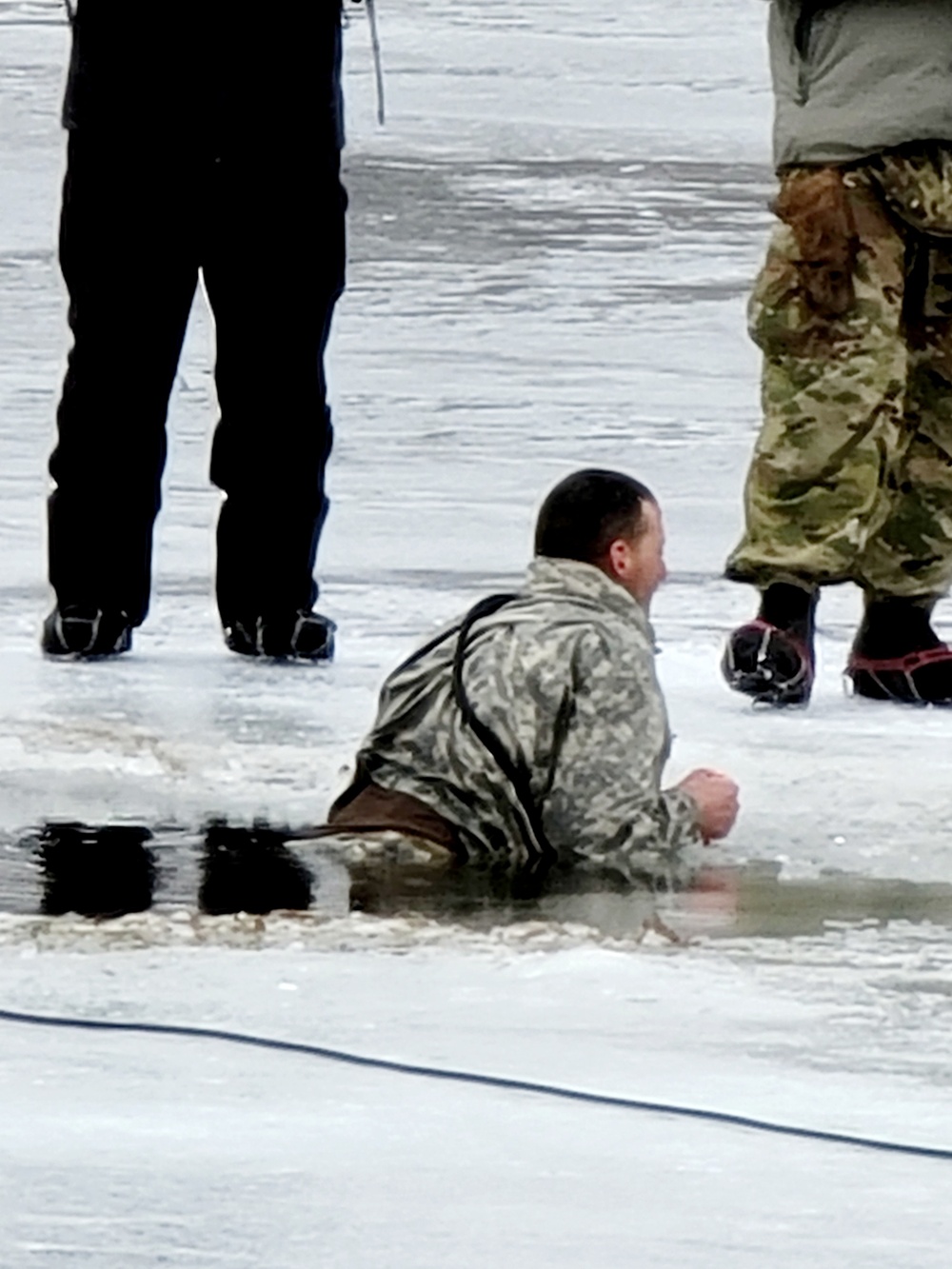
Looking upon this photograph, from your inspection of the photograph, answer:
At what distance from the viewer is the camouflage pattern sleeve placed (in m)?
4.61

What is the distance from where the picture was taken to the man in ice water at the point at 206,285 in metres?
6.07

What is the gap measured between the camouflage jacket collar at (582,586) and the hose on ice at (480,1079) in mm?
1123

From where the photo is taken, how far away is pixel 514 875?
15.1 feet

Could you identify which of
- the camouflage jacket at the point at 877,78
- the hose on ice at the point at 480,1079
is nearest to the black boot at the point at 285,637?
the camouflage jacket at the point at 877,78

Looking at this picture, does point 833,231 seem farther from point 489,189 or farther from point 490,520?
point 489,189

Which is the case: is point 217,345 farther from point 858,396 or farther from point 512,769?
point 512,769

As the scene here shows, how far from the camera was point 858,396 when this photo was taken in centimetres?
580

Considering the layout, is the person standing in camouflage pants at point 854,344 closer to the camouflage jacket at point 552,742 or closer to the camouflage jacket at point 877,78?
the camouflage jacket at point 877,78

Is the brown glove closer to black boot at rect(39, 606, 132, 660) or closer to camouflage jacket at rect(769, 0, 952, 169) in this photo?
camouflage jacket at rect(769, 0, 952, 169)

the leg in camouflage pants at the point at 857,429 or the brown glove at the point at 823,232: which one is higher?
the brown glove at the point at 823,232

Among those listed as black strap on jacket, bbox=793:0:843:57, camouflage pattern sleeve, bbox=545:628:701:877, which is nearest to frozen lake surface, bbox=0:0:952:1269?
camouflage pattern sleeve, bbox=545:628:701:877

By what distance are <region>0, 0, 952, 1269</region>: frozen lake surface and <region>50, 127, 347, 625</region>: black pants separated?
195 millimetres

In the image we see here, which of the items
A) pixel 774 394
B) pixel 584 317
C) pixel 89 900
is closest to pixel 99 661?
pixel 774 394

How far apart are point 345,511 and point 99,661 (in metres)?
1.57
